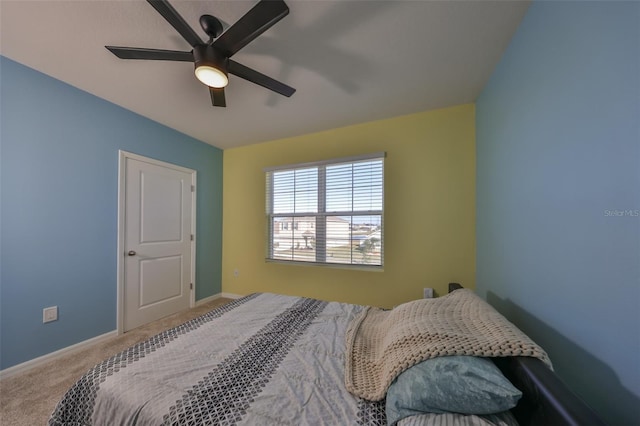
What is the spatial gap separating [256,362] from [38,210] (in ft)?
7.96

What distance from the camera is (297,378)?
970mm

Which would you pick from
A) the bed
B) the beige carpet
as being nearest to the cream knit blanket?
the bed

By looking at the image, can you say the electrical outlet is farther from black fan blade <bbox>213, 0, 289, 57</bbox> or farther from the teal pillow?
the teal pillow

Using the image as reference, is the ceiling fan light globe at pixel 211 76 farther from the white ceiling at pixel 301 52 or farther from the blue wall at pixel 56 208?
the blue wall at pixel 56 208

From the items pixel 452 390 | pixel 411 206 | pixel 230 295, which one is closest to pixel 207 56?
pixel 452 390

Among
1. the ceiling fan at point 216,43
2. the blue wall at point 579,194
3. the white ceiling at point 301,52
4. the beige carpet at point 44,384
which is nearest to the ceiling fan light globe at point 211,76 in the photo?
the ceiling fan at point 216,43

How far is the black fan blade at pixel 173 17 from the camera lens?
1005 mm

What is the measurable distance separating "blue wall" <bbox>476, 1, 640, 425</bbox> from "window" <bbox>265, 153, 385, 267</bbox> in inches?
53.3

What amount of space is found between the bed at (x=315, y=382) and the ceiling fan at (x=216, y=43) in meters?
1.64

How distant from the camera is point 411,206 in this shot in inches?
98.8

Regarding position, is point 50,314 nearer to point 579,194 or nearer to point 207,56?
point 207,56

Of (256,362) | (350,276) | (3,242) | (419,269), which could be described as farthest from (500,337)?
(3,242)

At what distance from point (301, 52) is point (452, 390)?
6.90ft

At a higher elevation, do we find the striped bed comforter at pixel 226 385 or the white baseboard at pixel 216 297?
the striped bed comforter at pixel 226 385
